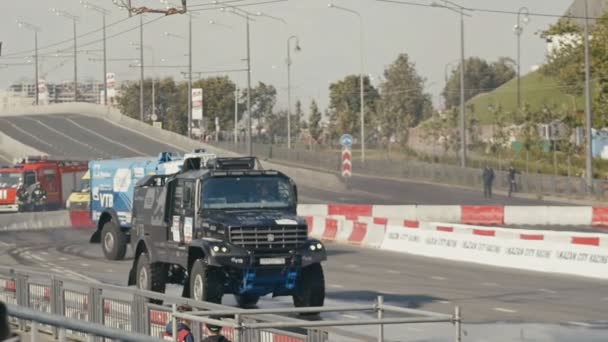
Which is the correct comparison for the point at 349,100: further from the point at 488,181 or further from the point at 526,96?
the point at 488,181

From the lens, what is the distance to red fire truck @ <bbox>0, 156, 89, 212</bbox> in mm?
62406

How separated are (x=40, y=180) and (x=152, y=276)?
135 ft

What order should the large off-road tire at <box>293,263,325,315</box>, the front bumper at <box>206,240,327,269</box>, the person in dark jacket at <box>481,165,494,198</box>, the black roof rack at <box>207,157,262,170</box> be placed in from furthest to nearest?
1. the person in dark jacket at <box>481,165,494,198</box>
2. the black roof rack at <box>207,157,262,170</box>
3. the large off-road tire at <box>293,263,325,315</box>
4. the front bumper at <box>206,240,327,269</box>

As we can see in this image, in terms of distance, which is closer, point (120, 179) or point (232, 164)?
point (232, 164)

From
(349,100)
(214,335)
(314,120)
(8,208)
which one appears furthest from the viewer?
(349,100)

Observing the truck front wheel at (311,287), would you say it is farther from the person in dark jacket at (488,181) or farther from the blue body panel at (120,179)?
the person in dark jacket at (488,181)

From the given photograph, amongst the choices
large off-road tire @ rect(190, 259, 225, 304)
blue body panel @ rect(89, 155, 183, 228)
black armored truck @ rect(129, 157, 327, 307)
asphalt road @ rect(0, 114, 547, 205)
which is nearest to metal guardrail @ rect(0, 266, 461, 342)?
large off-road tire @ rect(190, 259, 225, 304)

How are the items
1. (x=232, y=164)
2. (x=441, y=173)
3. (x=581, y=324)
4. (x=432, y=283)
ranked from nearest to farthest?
(x=581, y=324) < (x=232, y=164) < (x=432, y=283) < (x=441, y=173)

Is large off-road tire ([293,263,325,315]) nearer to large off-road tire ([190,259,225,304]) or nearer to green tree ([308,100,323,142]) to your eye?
large off-road tire ([190,259,225,304])

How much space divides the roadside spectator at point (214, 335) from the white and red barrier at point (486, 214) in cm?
3933

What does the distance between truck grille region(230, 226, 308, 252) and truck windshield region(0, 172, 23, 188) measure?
44035 mm

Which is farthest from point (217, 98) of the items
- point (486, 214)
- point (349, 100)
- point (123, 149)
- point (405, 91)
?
point (486, 214)

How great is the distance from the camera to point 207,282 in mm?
20234

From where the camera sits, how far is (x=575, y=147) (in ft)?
300
